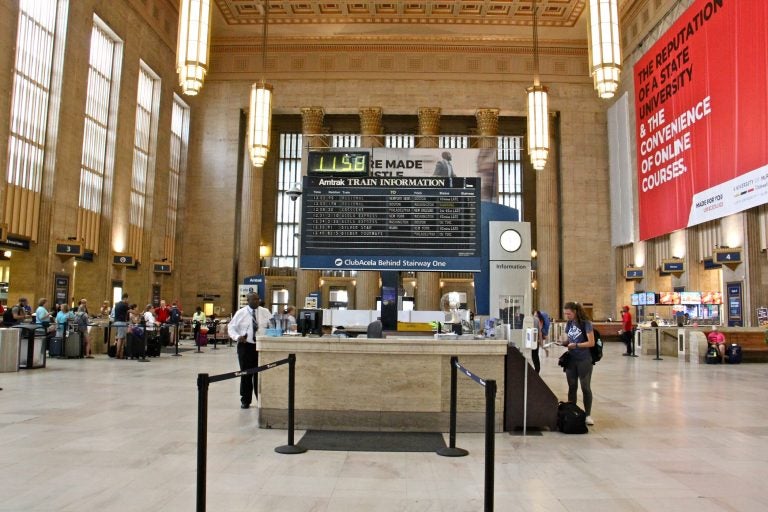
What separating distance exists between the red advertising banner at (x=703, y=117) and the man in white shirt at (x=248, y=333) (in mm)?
15402

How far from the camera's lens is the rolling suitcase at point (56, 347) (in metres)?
14.9

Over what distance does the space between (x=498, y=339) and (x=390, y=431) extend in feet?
5.17

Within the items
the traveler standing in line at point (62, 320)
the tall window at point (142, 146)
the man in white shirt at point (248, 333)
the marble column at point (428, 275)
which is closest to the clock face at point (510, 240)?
the man in white shirt at point (248, 333)

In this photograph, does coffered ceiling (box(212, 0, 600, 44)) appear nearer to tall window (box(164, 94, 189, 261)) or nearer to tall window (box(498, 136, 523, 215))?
tall window (box(164, 94, 189, 261))

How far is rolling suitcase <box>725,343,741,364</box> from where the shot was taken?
1548cm

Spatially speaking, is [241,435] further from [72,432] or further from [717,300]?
[717,300]

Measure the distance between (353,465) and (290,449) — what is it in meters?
0.74

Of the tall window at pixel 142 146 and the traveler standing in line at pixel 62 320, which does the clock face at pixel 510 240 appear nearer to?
the traveler standing in line at pixel 62 320

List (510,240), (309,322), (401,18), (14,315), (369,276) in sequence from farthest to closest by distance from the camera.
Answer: (369,276), (401,18), (14,315), (510,240), (309,322)

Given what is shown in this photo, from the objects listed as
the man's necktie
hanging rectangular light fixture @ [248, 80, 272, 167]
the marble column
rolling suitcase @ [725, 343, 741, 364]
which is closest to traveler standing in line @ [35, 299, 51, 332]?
hanging rectangular light fixture @ [248, 80, 272, 167]

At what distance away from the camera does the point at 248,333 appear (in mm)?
7977

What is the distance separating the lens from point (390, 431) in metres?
6.26

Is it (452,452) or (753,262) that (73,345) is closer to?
(452,452)

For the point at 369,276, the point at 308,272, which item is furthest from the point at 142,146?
the point at 369,276
